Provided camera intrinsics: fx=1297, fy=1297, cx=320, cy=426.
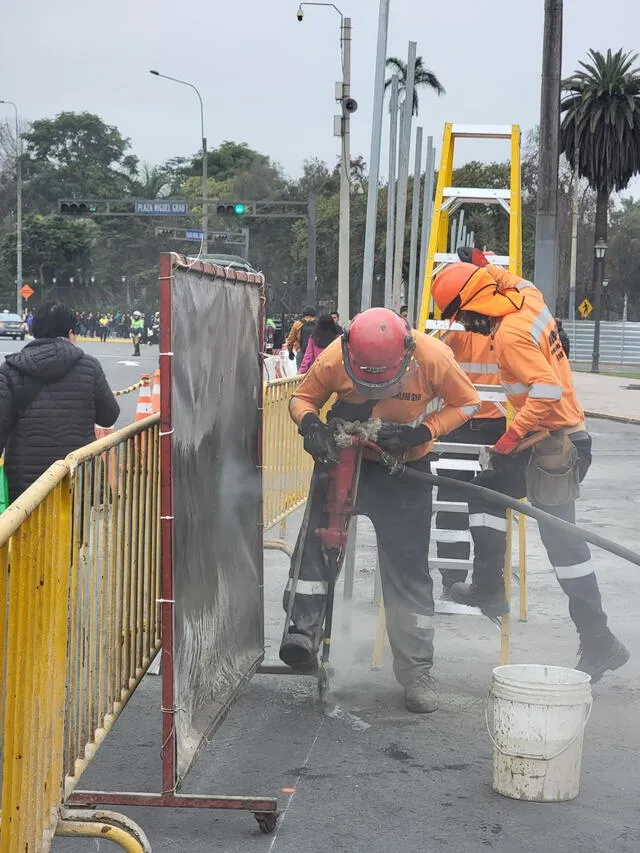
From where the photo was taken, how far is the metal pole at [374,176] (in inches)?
359

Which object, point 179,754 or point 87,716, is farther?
point 179,754

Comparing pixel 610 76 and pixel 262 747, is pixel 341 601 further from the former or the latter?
pixel 610 76

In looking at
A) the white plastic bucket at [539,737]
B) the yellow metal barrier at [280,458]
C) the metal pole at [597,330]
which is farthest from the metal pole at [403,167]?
the metal pole at [597,330]

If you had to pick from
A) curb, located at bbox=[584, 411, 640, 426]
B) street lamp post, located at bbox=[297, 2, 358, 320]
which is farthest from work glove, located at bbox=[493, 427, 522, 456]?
curb, located at bbox=[584, 411, 640, 426]

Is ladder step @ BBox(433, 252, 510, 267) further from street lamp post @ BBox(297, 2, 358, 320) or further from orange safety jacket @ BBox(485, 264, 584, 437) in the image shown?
street lamp post @ BBox(297, 2, 358, 320)

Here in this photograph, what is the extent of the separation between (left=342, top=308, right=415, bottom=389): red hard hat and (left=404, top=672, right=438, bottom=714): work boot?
52.1 inches

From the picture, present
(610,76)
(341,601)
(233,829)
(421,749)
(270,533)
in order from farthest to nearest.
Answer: (610,76), (270,533), (341,601), (421,749), (233,829)

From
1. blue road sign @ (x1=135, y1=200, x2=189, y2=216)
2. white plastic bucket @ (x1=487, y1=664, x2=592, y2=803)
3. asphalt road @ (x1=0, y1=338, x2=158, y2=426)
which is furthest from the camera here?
blue road sign @ (x1=135, y1=200, x2=189, y2=216)

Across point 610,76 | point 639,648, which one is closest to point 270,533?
point 639,648

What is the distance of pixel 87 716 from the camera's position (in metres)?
3.77

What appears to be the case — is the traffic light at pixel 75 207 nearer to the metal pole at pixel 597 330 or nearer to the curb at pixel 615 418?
the metal pole at pixel 597 330

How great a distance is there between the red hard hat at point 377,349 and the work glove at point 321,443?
0.83 feet

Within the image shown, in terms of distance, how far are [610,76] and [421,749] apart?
200 feet

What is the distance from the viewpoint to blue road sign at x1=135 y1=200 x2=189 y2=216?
55094 mm
